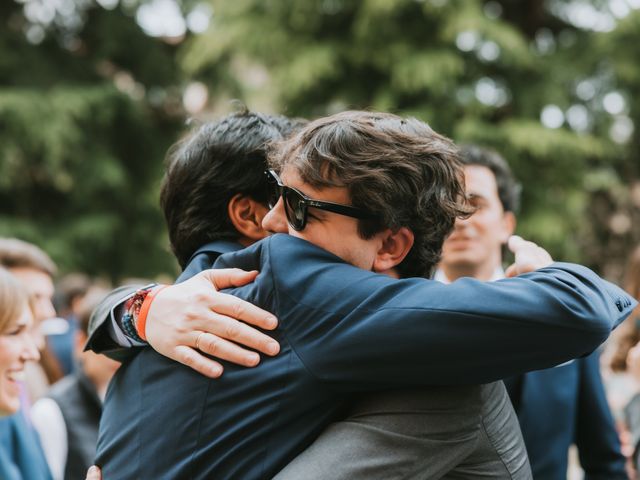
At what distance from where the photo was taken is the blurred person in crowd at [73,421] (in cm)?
370

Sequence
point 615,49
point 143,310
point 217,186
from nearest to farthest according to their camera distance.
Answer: point 143,310 → point 217,186 → point 615,49

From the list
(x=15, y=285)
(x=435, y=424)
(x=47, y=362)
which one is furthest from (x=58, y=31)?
(x=435, y=424)

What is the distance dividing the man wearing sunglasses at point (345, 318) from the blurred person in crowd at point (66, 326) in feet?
13.3

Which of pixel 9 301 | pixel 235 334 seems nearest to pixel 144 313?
pixel 235 334

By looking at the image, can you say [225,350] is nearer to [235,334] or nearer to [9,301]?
[235,334]

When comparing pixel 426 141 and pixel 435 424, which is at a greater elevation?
pixel 426 141

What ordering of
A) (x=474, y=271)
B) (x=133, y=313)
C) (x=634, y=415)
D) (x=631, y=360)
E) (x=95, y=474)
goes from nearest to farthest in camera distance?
(x=95, y=474)
(x=133, y=313)
(x=631, y=360)
(x=474, y=271)
(x=634, y=415)

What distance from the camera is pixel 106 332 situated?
2.15m

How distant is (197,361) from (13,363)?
1.58m

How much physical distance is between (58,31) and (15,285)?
12.3 meters

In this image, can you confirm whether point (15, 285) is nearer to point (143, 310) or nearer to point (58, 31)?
point (143, 310)

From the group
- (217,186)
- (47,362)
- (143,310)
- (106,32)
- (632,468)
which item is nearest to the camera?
(143,310)

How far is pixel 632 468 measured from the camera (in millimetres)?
3219

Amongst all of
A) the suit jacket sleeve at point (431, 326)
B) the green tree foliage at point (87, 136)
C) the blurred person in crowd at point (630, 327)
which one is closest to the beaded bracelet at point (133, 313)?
the suit jacket sleeve at point (431, 326)
